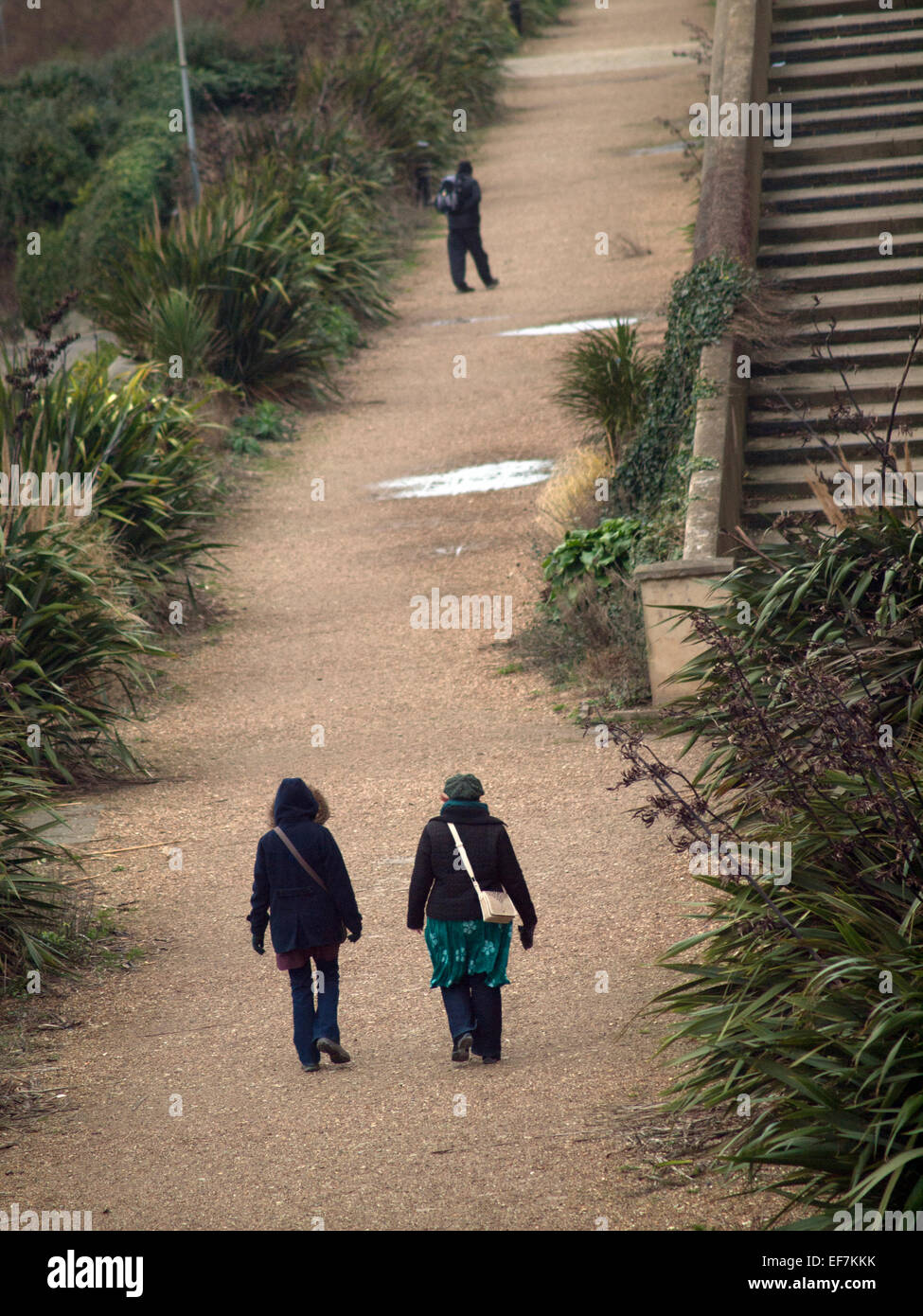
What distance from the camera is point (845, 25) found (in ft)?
47.1

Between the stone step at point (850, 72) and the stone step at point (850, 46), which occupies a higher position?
the stone step at point (850, 46)

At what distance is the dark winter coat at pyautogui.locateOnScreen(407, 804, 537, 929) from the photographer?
5.73 meters

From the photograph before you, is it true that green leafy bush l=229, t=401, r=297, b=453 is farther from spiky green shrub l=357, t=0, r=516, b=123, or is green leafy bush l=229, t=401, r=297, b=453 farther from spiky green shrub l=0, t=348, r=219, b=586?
spiky green shrub l=357, t=0, r=516, b=123

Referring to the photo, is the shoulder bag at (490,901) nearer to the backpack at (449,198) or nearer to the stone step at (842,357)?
the stone step at (842,357)

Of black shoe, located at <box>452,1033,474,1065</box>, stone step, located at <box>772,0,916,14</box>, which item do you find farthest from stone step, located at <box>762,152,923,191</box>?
black shoe, located at <box>452,1033,474,1065</box>

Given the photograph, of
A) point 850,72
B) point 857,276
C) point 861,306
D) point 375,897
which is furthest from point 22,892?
point 850,72

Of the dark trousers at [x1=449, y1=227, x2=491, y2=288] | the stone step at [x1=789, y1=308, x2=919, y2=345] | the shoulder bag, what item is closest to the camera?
the shoulder bag

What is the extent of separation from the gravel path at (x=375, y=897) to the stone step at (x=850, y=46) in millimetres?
3209

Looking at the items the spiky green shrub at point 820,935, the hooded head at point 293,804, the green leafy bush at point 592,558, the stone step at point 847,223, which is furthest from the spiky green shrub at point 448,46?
the hooded head at point 293,804

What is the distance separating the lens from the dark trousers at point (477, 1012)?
5.69 metres

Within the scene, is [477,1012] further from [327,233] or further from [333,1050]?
[327,233]

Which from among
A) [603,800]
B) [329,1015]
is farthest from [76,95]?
[329,1015]

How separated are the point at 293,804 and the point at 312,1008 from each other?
0.81 meters

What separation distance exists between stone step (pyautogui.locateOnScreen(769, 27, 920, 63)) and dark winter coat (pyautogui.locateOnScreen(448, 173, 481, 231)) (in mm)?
5005
